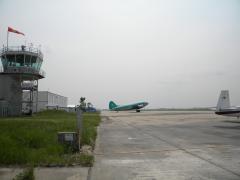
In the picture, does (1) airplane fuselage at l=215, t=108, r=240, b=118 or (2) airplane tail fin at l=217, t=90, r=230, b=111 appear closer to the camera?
(1) airplane fuselage at l=215, t=108, r=240, b=118

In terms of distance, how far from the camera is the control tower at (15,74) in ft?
166

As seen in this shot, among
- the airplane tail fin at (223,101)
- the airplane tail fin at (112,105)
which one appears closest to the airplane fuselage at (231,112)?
the airplane tail fin at (223,101)

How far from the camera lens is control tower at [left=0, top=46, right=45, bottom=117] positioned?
50625 mm

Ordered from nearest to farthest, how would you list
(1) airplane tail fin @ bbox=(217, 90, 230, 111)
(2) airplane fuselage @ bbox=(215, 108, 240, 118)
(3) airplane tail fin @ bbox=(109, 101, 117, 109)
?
(2) airplane fuselage @ bbox=(215, 108, 240, 118)
(1) airplane tail fin @ bbox=(217, 90, 230, 111)
(3) airplane tail fin @ bbox=(109, 101, 117, 109)

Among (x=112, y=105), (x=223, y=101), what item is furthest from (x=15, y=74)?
(x=112, y=105)

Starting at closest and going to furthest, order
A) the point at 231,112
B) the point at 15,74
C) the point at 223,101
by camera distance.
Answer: the point at 231,112, the point at 223,101, the point at 15,74

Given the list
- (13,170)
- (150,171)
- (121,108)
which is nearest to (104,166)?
(150,171)

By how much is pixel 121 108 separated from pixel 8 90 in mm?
67401

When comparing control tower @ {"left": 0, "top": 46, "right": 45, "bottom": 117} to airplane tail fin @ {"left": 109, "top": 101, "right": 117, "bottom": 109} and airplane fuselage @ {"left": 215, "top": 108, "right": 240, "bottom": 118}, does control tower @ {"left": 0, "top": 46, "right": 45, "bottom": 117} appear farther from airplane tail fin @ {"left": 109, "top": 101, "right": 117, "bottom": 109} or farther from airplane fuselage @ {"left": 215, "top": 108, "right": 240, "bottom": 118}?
airplane tail fin @ {"left": 109, "top": 101, "right": 117, "bottom": 109}

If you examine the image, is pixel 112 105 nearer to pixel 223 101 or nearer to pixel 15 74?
pixel 15 74

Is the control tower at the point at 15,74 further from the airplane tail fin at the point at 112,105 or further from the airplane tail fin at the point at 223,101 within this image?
the airplane tail fin at the point at 112,105

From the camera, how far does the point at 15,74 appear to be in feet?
167

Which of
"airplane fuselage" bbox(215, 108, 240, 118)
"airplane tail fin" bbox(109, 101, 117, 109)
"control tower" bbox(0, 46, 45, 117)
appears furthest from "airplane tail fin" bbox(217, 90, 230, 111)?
"airplane tail fin" bbox(109, 101, 117, 109)

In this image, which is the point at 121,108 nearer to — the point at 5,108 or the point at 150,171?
the point at 5,108
